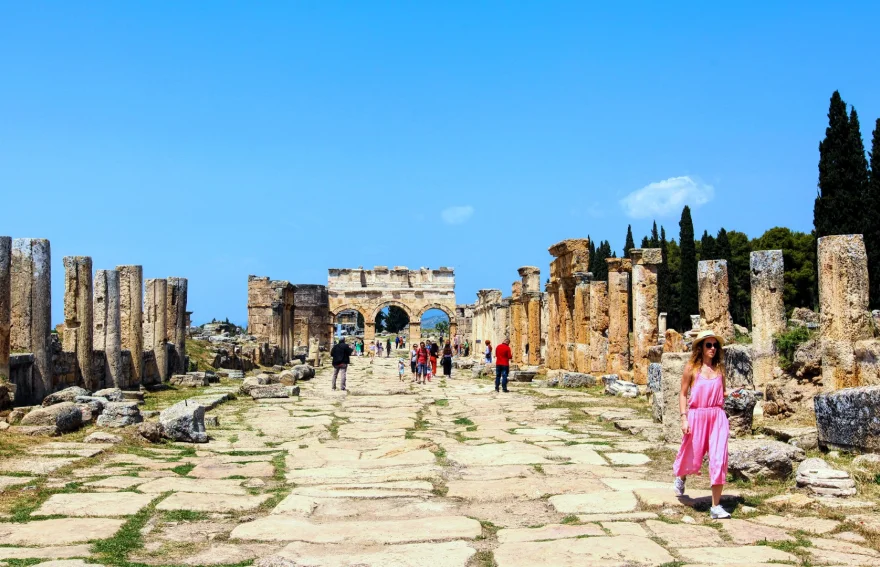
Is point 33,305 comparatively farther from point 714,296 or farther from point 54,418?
point 714,296

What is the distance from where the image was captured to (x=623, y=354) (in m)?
20.3

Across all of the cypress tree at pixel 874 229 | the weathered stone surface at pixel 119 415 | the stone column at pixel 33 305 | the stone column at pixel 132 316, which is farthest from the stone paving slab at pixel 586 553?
the cypress tree at pixel 874 229

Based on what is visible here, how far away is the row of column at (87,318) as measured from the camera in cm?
1290

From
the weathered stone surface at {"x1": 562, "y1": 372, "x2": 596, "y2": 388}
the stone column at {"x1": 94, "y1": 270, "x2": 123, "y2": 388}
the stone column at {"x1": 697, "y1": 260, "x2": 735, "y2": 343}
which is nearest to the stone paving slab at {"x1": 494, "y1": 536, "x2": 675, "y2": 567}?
the stone column at {"x1": 697, "y1": 260, "x2": 735, "y2": 343}

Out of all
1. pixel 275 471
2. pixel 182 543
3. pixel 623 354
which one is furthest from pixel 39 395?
pixel 623 354

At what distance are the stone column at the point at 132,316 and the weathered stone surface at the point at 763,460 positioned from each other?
44.4 ft

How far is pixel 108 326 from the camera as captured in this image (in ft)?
54.2

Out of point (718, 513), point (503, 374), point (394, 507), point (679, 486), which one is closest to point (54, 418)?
point (394, 507)

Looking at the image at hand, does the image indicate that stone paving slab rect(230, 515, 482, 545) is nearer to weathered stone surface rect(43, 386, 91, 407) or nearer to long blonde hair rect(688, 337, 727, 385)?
long blonde hair rect(688, 337, 727, 385)

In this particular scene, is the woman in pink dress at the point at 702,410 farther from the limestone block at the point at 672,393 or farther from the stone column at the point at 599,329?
the stone column at the point at 599,329

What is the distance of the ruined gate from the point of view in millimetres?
56688

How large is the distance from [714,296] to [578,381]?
703 centimetres

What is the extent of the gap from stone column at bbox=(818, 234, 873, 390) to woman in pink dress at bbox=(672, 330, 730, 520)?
4.03 metres

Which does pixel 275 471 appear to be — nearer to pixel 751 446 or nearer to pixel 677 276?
pixel 751 446
